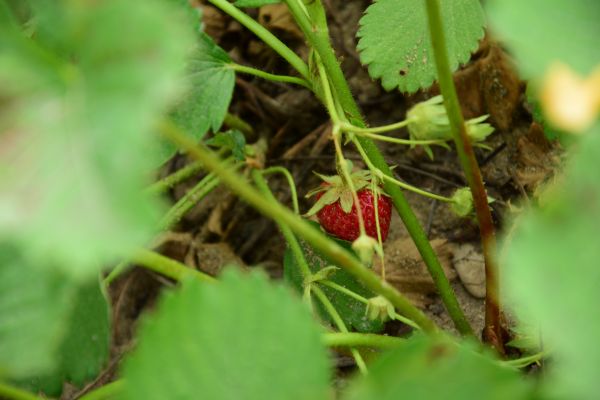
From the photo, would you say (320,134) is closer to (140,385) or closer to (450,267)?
(450,267)

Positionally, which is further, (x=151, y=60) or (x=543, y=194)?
(x=543, y=194)

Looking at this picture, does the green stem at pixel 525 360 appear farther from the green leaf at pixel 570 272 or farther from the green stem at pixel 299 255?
the green leaf at pixel 570 272

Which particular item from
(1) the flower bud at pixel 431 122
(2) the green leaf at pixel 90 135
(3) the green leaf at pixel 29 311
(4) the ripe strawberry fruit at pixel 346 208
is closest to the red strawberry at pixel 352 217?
(4) the ripe strawberry fruit at pixel 346 208

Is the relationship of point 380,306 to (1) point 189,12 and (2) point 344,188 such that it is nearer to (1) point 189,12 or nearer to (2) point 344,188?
(2) point 344,188

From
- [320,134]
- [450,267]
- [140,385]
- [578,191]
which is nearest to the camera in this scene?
[578,191]

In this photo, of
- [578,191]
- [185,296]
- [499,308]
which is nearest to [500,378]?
[578,191]

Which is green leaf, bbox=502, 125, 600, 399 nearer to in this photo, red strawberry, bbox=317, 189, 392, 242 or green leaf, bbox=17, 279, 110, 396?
green leaf, bbox=17, 279, 110, 396

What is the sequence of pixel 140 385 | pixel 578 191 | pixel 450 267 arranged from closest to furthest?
pixel 578 191 → pixel 140 385 → pixel 450 267
